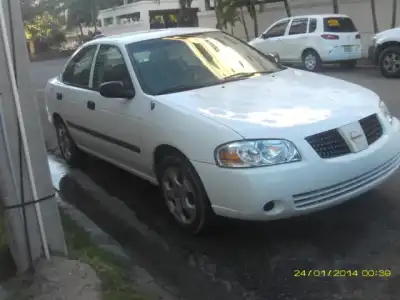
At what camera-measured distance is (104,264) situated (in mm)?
3928

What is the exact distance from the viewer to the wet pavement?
3578mm

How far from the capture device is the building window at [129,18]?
140 ft

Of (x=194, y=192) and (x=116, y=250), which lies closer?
(x=194, y=192)

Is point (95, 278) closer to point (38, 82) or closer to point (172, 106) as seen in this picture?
point (172, 106)

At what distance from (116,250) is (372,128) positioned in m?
2.24

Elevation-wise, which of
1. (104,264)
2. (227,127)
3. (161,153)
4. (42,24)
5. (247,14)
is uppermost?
(42,24)

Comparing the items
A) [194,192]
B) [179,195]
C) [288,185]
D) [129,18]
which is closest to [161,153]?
[179,195]

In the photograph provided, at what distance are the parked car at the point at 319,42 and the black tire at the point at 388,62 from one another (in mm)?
2648

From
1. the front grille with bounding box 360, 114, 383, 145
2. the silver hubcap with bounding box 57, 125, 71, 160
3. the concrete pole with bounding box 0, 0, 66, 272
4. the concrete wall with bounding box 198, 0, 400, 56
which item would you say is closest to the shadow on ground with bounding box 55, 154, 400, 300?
the front grille with bounding box 360, 114, 383, 145

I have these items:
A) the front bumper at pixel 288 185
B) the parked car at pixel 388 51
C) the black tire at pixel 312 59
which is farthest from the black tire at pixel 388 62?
the front bumper at pixel 288 185

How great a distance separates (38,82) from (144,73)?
16292 millimetres
